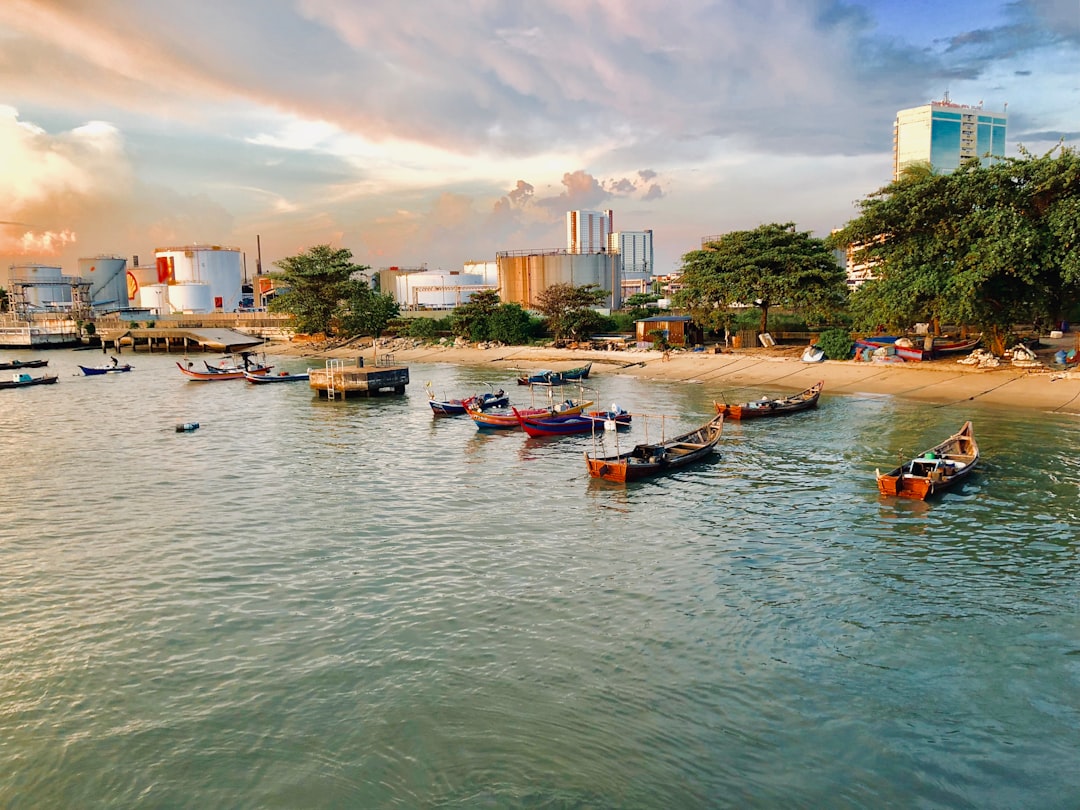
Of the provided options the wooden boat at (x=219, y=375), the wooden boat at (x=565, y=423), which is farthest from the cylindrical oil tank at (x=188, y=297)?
the wooden boat at (x=565, y=423)

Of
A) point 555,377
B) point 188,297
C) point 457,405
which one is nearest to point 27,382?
point 457,405

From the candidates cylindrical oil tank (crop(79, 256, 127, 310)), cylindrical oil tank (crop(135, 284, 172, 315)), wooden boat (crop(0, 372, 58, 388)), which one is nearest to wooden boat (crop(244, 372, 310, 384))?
wooden boat (crop(0, 372, 58, 388))

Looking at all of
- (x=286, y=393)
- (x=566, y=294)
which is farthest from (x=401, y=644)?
(x=566, y=294)

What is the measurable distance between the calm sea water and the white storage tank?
464 feet

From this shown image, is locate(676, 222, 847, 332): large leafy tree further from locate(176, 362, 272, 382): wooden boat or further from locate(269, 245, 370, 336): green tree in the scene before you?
locate(269, 245, 370, 336): green tree

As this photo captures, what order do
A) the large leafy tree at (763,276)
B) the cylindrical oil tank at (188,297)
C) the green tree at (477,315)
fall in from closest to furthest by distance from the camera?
1. the large leafy tree at (763,276)
2. the green tree at (477,315)
3. the cylindrical oil tank at (188,297)

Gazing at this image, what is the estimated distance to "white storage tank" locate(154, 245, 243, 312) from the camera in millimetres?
161000

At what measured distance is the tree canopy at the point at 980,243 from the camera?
49719 mm

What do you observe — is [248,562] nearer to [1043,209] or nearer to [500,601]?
[500,601]

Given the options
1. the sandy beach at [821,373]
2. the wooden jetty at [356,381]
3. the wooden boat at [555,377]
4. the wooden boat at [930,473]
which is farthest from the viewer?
the wooden boat at [555,377]

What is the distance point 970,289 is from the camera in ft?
167

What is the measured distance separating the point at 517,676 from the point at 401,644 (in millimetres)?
3175

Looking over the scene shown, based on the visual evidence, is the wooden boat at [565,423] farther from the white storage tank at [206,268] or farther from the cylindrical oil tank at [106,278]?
the cylindrical oil tank at [106,278]

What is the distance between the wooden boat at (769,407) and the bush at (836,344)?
1875 cm
